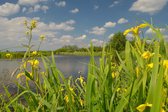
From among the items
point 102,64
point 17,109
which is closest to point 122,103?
point 102,64

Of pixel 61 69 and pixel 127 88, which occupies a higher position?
pixel 127 88

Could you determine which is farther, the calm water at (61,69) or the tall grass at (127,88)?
the calm water at (61,69)

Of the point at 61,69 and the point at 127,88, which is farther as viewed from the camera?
the point at 61,69

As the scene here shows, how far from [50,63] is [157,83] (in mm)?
1079

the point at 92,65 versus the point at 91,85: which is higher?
the point at 92,65

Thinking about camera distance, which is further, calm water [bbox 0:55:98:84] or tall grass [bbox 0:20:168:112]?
calm water [bbox 0:55:98:84]

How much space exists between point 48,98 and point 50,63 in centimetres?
26

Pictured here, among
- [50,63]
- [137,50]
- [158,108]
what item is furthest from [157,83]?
[50,63]

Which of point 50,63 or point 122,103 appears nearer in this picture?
point 122,103

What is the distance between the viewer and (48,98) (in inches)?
80.7

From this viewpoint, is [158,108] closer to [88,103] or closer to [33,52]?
[88,103]

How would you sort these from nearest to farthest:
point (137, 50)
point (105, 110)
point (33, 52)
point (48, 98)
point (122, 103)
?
1. point (122, 103)
2. point (105, 110)
3. point (137, 50)
4. point (48, 98)
5. point (33, 52)

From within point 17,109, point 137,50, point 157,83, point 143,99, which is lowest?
point 17,109

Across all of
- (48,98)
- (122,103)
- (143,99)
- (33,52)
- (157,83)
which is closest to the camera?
(157,83)
